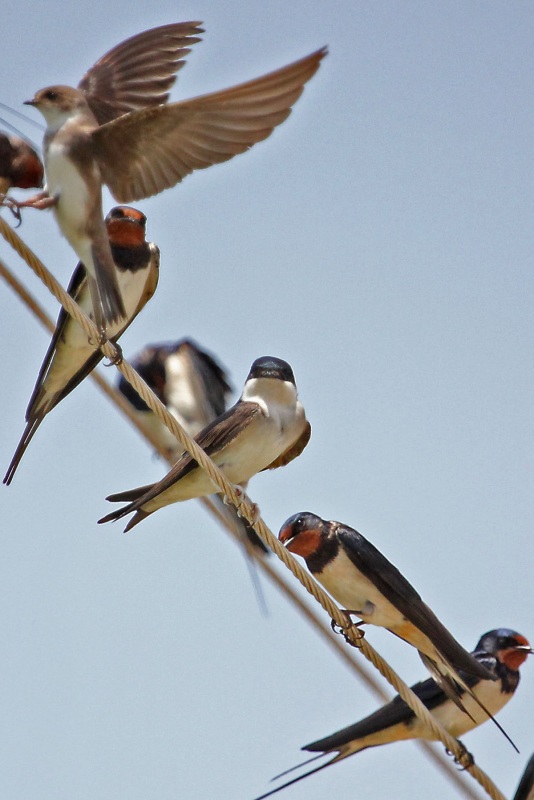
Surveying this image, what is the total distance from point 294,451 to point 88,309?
33.0 inches

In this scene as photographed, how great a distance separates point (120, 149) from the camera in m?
3.69

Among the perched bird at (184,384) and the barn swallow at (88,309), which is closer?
the barn swallow at (88,309)

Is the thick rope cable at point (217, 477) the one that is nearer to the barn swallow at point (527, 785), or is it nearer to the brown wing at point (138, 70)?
the brown wing at point (138, 70)

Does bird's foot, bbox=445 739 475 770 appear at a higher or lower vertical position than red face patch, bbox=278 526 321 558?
lower

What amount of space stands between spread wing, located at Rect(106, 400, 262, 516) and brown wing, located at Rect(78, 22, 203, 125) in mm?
1026

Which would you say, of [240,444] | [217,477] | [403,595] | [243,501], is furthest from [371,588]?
[217,477]

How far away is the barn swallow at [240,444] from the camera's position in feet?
13.8

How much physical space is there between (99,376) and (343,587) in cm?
124

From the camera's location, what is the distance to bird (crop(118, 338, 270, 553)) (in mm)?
6066

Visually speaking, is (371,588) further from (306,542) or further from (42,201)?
(42,201)

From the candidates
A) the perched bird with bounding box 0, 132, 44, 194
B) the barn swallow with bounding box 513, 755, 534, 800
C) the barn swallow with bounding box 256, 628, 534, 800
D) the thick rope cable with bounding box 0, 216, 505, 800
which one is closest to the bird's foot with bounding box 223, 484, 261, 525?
the thick rope cable with bounding box 0, 216, 505, 800

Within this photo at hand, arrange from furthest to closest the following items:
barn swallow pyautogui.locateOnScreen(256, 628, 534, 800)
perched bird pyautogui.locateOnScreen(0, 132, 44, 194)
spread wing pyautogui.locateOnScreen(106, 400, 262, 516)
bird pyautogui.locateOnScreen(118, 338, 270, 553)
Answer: bird pyautogui.locateOnScreen(118, 338, 270, 553)
barn swallow pyautogui.locateOnScreen(256, 628, 534, 800)
perched bird pyautogui.locateOnScreen(0, 132, 44, 194)
spread wing pyautogui.locateOnScreen(106, 400, 262, 516)

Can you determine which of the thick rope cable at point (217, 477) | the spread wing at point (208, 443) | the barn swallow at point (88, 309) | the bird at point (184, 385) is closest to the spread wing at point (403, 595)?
the thick rope cable at point (217, 477)

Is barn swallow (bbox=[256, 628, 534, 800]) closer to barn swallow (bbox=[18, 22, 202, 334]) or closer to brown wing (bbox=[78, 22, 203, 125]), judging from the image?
barn swallow (bbox=[18, 22, 202, 334])
